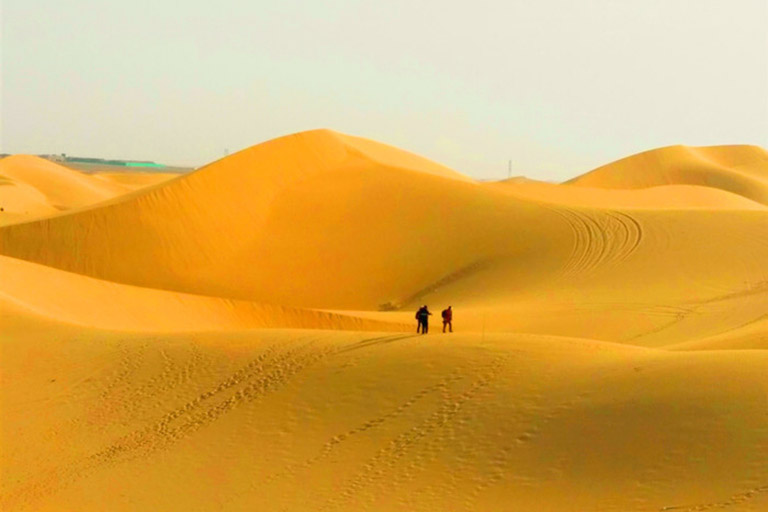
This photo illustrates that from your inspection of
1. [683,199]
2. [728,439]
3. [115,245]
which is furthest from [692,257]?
[683,199]

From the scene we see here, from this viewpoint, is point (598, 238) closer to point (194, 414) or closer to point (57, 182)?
point (194, 414)

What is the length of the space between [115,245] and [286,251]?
614cm

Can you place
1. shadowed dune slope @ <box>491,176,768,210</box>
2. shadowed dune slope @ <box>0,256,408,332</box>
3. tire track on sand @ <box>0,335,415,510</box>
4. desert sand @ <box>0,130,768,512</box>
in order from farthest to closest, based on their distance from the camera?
shadowed dune slope @ <box>491,176,768,210</box>, shadowed dune slope @ <box>0,256,408,332</box>, tire track on sand @ <box>0,335,415,510</box>, desert sand @ <box>0,130,768,512</box>

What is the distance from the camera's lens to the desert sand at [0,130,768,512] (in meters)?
9.20

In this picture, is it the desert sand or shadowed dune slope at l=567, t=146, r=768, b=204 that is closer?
the desert sand

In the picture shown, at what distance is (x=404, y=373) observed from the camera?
40.0 ft

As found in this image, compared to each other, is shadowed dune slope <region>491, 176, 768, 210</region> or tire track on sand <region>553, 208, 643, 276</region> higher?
shadowed dune slope <region>491, 176, 768, 210</region>

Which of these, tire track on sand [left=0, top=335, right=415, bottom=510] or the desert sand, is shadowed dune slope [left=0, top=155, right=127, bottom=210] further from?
tire track on sand [left=0, top=335, right=415, bottom=510]

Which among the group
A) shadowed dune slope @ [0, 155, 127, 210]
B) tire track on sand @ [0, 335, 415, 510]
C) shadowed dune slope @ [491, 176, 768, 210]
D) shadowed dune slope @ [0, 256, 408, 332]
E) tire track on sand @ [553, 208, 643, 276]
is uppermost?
shadowed dune slope @ [0, 155, 127, 210]

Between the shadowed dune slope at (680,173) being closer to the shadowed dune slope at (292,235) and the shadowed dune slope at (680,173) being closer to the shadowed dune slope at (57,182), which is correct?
the shadowed dune slope at (57,182)

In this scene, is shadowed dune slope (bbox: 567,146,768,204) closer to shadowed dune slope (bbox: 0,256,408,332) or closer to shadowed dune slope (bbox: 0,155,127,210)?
shadowed dune slope (bbox: 0,155,127,210)

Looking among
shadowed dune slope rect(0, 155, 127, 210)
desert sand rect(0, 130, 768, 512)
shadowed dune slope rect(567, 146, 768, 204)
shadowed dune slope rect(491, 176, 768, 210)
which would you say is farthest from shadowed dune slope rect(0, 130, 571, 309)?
shadowed dune slope rect(567, 146, 768, 204)

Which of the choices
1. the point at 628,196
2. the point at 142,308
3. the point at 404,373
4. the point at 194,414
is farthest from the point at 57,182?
the point at 404,373

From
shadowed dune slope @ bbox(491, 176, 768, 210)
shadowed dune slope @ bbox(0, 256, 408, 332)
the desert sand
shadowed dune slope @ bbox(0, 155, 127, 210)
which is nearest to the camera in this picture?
the desert sand
